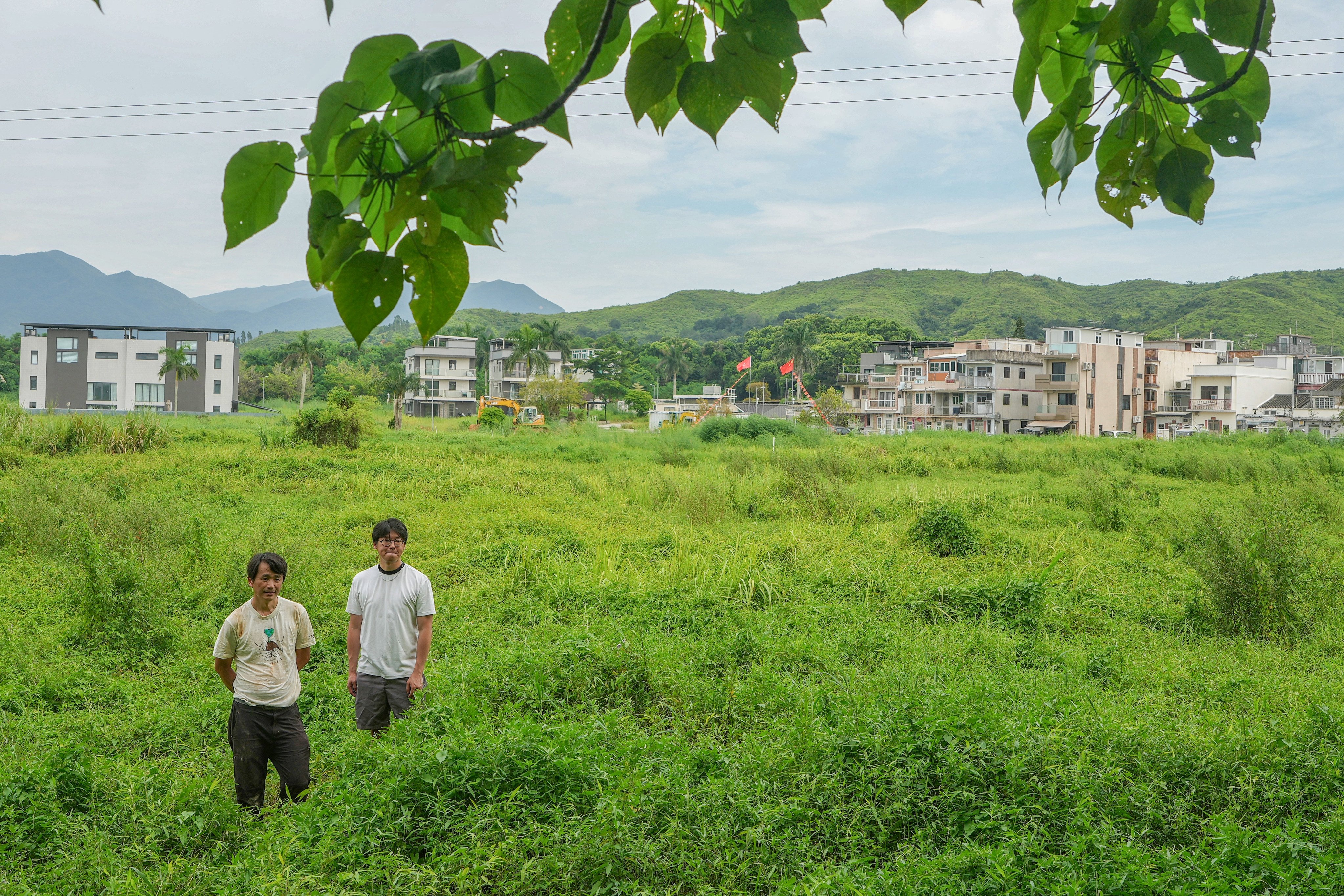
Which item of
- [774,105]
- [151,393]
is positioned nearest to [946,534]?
[774,105]

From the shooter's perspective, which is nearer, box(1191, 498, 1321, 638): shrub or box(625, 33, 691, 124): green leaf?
box(625, 33, 691, 124): green leaf

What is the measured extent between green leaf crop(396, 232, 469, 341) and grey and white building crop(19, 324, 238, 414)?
3868 centimetres

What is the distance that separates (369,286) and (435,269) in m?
0.05

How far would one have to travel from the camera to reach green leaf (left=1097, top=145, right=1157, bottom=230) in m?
0.92

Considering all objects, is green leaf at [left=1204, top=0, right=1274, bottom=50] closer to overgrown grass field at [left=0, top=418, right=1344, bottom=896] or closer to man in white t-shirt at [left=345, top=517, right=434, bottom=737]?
overgrown grass field at [left=0, top=418, right=1344, bottom=896]

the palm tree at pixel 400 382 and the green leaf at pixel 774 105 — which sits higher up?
the palm tree at pixel 400 382

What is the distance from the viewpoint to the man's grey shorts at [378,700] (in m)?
3.46

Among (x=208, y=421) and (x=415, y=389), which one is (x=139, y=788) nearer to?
(x=208, y=421)

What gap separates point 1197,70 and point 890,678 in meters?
3.62

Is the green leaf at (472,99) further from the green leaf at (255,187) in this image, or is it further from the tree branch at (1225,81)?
the tree branch at (1225,81)

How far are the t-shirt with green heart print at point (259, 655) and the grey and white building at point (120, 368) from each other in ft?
118

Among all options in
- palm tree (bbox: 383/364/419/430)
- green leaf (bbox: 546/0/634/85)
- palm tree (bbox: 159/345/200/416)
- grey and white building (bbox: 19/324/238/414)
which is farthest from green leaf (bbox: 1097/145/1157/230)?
grey and white building (bbox: 19/324/238/414)

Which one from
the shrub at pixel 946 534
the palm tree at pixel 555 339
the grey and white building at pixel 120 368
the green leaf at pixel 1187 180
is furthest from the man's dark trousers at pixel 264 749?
the palm tree at pixel 555 339

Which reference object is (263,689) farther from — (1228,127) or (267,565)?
(1228,127)
